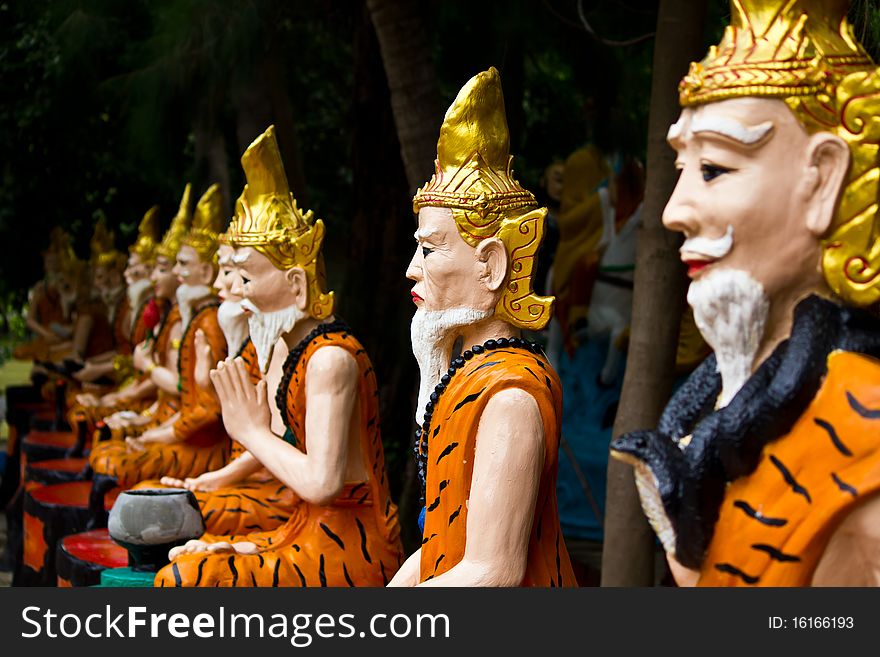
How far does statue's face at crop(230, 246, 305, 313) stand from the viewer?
4.73m

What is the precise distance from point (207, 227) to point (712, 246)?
4.75 meters

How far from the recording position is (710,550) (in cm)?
237

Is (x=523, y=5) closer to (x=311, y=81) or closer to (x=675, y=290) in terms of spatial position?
(x=675, y=290)

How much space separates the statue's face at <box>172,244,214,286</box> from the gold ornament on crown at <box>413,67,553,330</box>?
11.3ft

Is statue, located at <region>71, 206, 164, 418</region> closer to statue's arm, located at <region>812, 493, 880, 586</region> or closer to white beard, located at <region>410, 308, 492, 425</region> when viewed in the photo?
white beard, located at <region>410, 308, 492, 425</region>

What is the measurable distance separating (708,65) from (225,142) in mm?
8038

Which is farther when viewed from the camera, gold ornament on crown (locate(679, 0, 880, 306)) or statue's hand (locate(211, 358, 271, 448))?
statue's hand (locate(211, 358, 271, 448))

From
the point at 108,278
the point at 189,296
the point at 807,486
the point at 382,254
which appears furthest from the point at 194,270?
the point at 807,486

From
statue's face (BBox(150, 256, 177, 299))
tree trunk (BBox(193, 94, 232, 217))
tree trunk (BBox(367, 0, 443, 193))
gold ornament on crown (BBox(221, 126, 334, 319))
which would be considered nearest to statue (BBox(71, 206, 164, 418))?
statue's face (BBox(150, 256, 177, 299))

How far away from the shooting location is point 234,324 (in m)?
5.80

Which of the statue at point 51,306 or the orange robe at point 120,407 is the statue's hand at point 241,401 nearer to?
the orange robe at point 120,407
